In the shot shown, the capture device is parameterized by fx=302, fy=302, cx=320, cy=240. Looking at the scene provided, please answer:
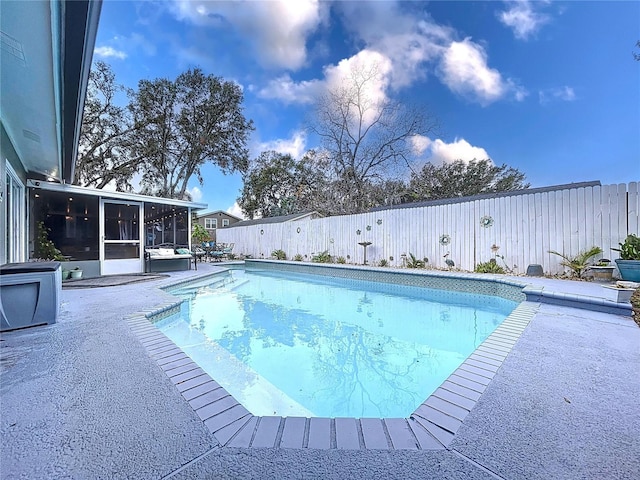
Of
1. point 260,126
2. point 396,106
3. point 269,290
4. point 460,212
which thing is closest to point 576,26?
point 460,212

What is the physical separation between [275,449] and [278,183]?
98.2 ft

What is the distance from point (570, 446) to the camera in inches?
59.9

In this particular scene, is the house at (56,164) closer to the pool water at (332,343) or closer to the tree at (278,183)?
the pool water at (332,343)

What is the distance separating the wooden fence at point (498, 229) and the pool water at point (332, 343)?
7.39ft

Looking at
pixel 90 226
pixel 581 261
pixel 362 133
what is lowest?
pixel 581 261

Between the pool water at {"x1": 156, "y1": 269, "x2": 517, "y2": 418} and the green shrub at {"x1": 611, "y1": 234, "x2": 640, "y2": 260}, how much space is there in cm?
230

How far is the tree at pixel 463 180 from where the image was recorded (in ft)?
73.2

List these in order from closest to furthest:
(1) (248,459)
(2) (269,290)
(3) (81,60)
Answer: (1) (248,459) → (3) (81,60) → (2) (269,290)

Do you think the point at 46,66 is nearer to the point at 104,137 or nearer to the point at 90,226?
the point at 90,226

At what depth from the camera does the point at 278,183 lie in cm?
3041

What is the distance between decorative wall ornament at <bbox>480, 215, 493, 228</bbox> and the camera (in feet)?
28.4

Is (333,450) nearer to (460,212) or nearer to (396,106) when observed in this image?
(460,212)

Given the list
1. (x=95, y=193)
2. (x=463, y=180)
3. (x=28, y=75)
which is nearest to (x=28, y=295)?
(x=28, y=75)

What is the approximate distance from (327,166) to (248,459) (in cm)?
1991
